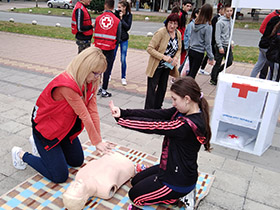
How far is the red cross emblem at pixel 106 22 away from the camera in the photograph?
5254 millimetres

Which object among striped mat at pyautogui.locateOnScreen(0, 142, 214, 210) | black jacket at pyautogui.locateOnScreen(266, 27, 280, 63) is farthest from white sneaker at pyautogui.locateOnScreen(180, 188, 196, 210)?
black jacket at pyautogui.locateOnScreen(266, 27, 280, 63)

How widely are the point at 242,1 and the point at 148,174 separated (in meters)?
2.63

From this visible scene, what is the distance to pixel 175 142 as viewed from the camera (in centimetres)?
234

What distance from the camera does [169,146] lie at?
2400 millimetres

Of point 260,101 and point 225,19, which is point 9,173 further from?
point 225,19

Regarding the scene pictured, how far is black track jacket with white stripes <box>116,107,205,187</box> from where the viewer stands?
2.24 metres

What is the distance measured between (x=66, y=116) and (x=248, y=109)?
92.5 inches

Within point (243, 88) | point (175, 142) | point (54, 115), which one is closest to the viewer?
point (175, 142)

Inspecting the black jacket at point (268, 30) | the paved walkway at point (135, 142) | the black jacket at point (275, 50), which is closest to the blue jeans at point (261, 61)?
the black jacket at point (268, 30)

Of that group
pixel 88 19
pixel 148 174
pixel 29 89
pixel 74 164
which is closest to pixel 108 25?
pixel 88 19

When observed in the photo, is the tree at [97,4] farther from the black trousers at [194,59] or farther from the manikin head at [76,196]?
the manikin head at [76,196]

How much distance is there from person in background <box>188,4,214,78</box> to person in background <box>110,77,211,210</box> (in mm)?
3350

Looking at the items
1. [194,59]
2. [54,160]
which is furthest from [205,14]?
[54,160]

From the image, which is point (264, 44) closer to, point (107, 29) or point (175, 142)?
point (107, 29)
